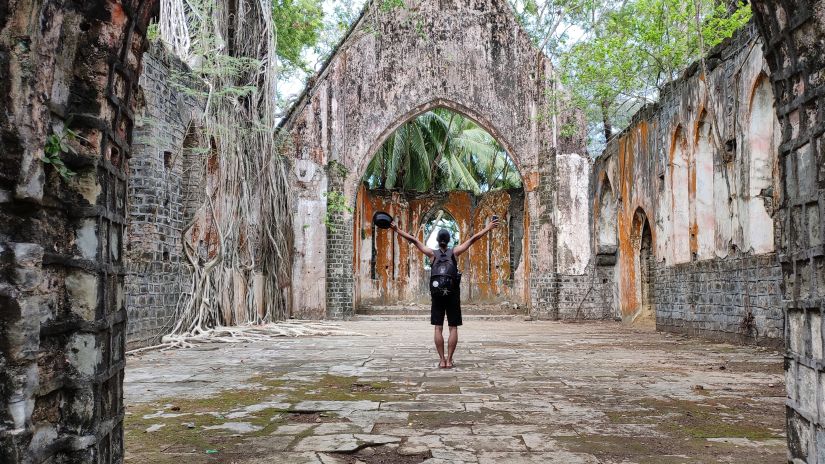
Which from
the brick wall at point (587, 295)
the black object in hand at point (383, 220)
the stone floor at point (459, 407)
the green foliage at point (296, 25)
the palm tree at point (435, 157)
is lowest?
the stone floor at point (459, 407)

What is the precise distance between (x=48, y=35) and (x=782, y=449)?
3300mm

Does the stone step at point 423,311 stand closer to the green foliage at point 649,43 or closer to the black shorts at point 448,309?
the green foliage at point 649,43

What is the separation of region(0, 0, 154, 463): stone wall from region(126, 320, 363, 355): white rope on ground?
530 cm

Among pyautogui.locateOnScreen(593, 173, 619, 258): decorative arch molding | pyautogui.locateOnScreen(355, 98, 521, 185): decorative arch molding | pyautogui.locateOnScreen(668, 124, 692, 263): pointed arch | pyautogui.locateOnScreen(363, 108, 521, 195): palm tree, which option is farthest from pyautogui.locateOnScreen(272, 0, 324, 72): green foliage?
pyautogui.locateOnScreen(668, 124, 692, 263): pointed arch

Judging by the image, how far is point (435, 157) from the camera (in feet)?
73.5

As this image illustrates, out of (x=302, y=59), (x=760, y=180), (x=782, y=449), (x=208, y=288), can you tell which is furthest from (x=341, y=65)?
(x=782, y=449)

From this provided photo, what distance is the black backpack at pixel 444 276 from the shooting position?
593 centimetres

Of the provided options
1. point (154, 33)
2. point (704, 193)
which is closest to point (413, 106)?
point (704, 193)

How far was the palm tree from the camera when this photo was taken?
70.1 ft

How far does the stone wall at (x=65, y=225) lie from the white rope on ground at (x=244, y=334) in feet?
17.4

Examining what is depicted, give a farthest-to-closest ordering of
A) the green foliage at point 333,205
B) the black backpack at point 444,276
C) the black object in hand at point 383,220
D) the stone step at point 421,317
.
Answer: the stone step at point 421,317 → the green foliage at point 333,205 → the black backpack at point 444,276 → the black object in hand at point 383,220

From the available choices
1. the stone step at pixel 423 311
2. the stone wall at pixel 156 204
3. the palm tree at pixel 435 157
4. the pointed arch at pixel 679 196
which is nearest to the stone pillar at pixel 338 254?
the stone step at pixel 423 311

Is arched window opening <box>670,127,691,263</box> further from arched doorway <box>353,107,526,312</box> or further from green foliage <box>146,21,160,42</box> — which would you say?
arched doorway <box>353,107,526,312</box>

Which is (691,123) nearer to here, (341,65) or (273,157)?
(273,157)
